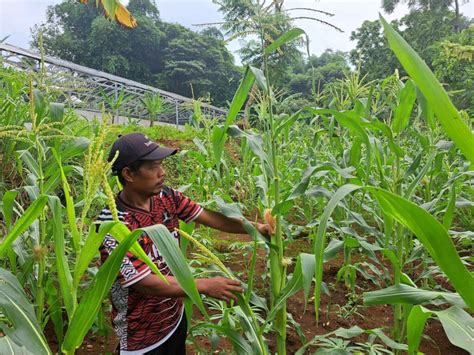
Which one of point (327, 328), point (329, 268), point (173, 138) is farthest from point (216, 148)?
point (173, 138)

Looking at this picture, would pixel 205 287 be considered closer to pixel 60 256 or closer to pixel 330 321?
pixel 60 256

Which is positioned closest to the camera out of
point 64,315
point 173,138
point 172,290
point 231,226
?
point 172,290

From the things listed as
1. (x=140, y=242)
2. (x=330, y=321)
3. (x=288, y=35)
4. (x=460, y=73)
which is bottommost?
(x=330, y=321)

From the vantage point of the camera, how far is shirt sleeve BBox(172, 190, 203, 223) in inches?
72.4

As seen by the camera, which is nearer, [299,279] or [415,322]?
[415,322]

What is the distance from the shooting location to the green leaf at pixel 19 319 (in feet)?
3.01

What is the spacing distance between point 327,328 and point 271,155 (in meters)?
1.16

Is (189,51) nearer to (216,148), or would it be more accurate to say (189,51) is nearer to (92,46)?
(92,46)

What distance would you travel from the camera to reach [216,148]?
1.69 meters

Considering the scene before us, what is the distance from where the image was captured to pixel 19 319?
96 cm

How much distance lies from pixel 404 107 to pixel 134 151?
119 centimetres

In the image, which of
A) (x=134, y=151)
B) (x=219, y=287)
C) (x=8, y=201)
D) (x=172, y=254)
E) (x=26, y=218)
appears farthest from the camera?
(x=134, y=151)

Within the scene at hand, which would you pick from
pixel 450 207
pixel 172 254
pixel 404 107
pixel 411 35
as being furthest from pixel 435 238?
pixel 411 35

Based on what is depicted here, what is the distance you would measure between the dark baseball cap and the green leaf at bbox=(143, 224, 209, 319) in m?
0.67
